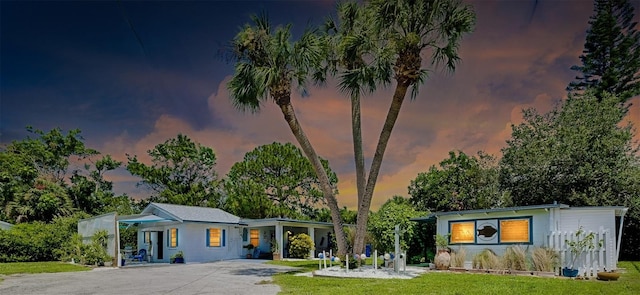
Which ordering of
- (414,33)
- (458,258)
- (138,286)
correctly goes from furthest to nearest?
(458,258) < (414,33) < (138,286)

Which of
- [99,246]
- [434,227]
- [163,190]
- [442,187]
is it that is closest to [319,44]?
[434,227]

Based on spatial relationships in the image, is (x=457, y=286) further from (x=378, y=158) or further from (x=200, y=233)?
(x=200, y=233)

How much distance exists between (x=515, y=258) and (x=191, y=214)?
57.1 ft

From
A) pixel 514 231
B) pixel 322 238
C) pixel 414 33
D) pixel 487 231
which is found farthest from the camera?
pixel 322 238

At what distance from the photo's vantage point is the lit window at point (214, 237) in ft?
84.1

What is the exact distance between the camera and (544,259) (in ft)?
45.4

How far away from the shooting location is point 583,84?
2894 centimetres

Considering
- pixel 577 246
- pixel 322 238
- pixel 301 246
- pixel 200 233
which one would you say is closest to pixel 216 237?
pixel 200 233

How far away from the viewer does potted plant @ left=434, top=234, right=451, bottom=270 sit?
1617 cm

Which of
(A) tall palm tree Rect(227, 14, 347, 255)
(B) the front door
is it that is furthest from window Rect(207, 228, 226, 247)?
(A) tall palm tree Rect(227, 14, 347, 255)

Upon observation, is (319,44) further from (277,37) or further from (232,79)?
(232,79)

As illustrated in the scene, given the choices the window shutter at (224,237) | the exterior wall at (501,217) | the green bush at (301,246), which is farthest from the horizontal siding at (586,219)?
the window shutter at (224,237)

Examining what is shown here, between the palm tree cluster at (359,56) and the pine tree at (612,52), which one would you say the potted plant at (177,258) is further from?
the pine tree at (612,52)

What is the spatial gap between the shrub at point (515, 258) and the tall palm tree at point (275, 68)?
5.44 metres
